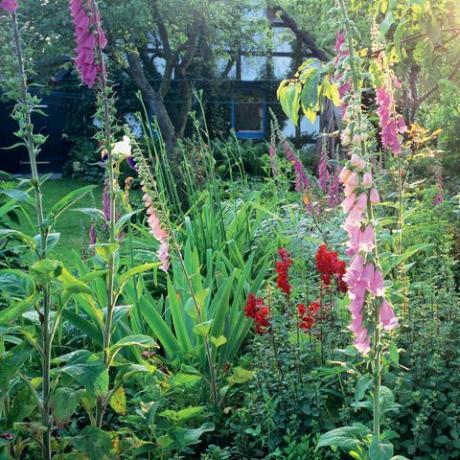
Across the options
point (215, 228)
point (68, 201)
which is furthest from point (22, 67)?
point (215, 228)

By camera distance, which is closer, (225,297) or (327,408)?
(327,408)

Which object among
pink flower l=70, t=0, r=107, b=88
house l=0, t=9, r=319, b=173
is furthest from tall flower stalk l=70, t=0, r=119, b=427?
house l=0, t=9, r=319, b=173

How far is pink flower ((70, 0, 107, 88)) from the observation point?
112 inches

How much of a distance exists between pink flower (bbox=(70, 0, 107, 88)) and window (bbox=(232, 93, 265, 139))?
20.0 m

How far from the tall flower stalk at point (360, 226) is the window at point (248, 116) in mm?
20702

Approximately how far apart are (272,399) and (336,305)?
61 centimetres

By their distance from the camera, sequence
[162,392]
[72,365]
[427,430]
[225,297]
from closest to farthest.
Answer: [72,365], [427,430], [162,392], [225,297]

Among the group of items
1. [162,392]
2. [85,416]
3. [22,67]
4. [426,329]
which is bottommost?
[85,416]

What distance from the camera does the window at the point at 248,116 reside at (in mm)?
22844

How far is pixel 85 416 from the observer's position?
3629 mm

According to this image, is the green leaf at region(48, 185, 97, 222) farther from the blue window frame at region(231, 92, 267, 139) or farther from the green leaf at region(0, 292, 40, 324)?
the blue window frame at region(231, 92, 267, 139)

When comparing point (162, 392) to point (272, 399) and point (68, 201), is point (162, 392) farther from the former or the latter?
point (68, 201)

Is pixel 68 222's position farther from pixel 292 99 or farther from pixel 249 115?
pixel 249 115

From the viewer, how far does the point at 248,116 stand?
2308cm
